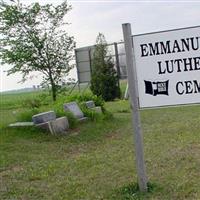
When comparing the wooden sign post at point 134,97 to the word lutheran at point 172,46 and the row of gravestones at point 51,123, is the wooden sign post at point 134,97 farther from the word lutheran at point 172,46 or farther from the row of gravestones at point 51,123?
the row of gravestones at point 51,123

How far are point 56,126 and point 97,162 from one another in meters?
3.48

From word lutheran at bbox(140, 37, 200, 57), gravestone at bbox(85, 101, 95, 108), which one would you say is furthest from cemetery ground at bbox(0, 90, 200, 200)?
gravestone at bbox(85, 101, 95, 108)

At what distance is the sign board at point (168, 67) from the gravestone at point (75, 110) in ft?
21.8

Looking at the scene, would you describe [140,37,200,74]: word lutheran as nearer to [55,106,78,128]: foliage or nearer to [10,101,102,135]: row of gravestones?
[10,101,102,135]: row of gravestones

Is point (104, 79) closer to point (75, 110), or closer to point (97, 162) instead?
point (75, 110)

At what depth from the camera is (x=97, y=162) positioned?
7.25 metres

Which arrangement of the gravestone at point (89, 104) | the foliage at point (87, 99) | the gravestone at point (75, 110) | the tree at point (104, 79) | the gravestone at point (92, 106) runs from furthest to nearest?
the tree at point (104, 79) < the foliage at point (87, 99) < the gravestone at point (89, 104) < the gravestone at point (92, 106) < the gravestone at point (75, 110)


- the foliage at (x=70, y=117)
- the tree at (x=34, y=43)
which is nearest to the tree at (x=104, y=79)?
the tree at (x=34, y=43)

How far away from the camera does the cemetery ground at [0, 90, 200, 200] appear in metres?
5.55

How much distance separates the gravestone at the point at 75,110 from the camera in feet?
39.4

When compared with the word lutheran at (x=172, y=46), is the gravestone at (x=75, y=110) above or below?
below

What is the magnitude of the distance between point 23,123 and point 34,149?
7.12ft

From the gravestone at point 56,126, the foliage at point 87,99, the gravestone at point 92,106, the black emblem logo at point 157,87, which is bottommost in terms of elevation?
the gravestone at point 56,126

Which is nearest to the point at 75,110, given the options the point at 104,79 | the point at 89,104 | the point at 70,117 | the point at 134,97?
the point at 70,117
